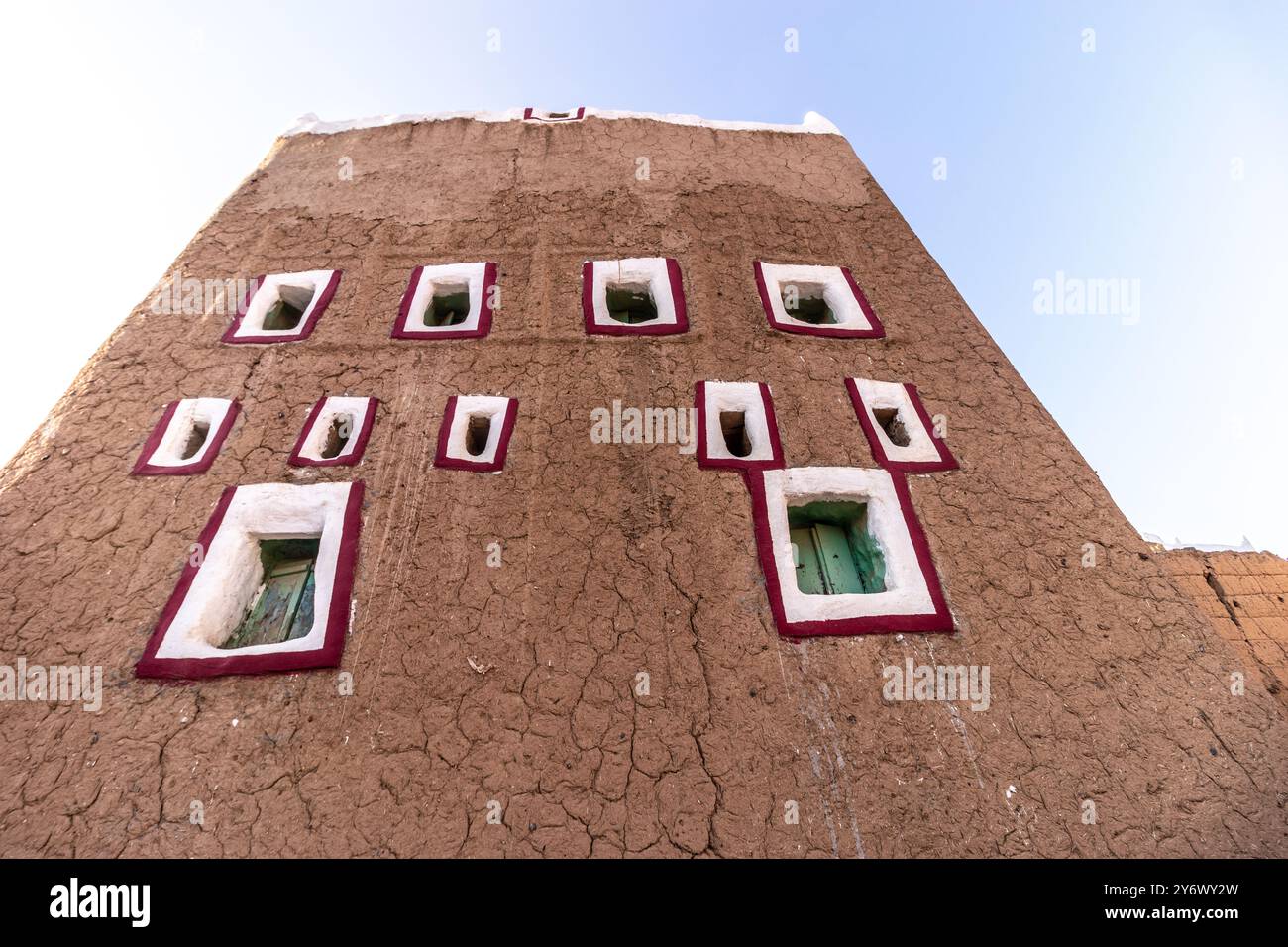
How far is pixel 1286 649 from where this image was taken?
5375mm

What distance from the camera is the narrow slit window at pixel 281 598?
4.32 m

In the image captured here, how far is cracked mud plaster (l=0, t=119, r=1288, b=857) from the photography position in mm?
3326

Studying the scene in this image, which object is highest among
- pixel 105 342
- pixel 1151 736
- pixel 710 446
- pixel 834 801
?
pixel 105 342

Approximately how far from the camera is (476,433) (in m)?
5.29

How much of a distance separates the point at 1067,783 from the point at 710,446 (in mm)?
2865

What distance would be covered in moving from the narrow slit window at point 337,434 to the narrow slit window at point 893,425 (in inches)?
161

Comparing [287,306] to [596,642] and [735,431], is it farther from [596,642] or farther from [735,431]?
[596,642]

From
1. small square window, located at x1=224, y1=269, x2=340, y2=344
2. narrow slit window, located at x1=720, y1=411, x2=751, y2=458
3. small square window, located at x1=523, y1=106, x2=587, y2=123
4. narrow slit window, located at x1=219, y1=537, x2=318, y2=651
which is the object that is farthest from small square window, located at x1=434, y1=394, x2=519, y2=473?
small square window, located at x1=523, y1=106, x2=587, y2=123

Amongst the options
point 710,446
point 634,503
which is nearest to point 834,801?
point 634,503

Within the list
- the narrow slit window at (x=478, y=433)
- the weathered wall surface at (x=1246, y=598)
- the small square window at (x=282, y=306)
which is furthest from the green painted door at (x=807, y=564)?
the small square window at (x=282, y=306)

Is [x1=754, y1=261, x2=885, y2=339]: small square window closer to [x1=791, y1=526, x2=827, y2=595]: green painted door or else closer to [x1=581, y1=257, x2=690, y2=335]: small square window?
[x1=581, y1=257, x2=690, y2=335]: small square window
